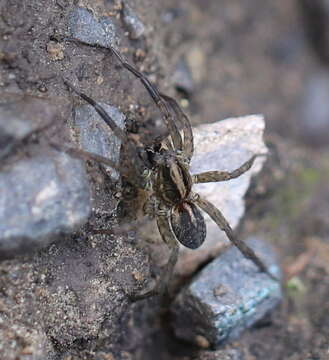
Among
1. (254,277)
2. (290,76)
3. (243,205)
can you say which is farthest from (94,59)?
(290,76)

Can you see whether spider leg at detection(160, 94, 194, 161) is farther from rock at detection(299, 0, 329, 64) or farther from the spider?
rock at detection(299, 0, 329, 64)

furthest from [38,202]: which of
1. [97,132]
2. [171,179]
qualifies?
[171,179]

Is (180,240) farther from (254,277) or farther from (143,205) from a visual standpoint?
(254,277)

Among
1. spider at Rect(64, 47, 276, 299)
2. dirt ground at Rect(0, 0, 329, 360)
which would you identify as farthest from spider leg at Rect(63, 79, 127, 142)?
spider at Rect(64, 47, 276, 299)

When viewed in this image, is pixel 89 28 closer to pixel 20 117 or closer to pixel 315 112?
pixel 20 117

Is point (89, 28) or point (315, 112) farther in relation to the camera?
point (315, 112)

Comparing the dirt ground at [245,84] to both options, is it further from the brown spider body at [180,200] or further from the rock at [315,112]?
the brown spider body at [180,200]
